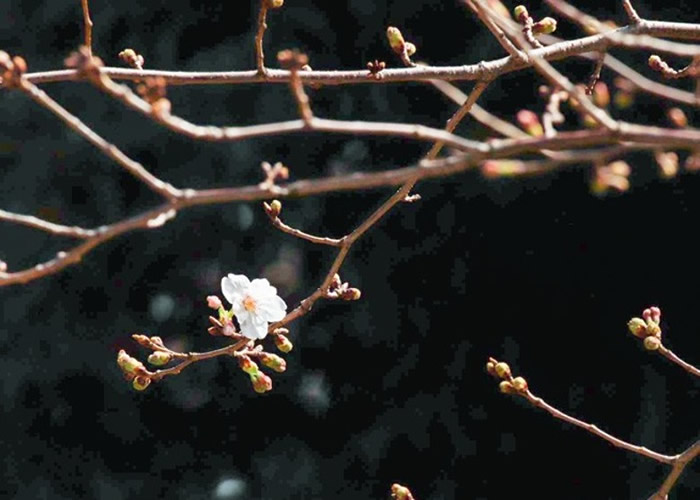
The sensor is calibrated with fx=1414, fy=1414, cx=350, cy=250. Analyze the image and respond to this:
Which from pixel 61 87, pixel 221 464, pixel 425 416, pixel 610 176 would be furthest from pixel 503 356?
pixel 610 176

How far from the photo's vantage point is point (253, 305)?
2170 mm

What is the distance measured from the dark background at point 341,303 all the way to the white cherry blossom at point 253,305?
1.57 meters

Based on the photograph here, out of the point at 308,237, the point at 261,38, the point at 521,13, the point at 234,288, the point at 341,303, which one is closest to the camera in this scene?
the point at 261,38

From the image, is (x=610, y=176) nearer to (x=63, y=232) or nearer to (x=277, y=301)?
(x=63, y=232)

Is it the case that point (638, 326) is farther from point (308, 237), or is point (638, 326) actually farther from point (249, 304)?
point (249, 304)

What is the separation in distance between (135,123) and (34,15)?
1.43 ft

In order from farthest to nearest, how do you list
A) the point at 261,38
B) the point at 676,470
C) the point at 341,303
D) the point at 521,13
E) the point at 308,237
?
the point at 341,303
the point at 521,13
the point at 308,237
the point at 261,38
the point at 676,470

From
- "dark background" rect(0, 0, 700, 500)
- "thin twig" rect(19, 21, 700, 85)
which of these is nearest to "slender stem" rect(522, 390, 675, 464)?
"thin twig" rect(19, 21, 700, 85)

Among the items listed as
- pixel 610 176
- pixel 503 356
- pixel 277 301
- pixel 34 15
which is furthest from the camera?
pixel 34 15

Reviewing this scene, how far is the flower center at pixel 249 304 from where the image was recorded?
2.15m

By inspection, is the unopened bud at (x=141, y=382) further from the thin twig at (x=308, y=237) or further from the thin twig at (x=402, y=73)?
the thin twig at (x=402, y=73)

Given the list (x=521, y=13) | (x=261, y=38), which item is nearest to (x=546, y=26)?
(x=521, y=13)

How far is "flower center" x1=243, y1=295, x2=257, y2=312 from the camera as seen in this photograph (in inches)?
84.7

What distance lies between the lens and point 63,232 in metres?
1.21
